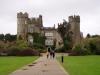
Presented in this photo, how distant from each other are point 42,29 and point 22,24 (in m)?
7.51

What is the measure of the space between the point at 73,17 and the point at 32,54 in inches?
1592

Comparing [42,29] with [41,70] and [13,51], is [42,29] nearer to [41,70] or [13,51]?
[13,51]

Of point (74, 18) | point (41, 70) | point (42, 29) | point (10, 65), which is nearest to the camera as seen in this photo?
point (41, 70)

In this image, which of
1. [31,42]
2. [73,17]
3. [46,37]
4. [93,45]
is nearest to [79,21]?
[73,17]

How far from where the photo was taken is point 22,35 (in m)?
114

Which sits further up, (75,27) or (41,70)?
(75,27)

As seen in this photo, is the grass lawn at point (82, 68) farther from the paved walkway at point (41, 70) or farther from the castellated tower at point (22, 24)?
the castellated tower at point (22, 24)

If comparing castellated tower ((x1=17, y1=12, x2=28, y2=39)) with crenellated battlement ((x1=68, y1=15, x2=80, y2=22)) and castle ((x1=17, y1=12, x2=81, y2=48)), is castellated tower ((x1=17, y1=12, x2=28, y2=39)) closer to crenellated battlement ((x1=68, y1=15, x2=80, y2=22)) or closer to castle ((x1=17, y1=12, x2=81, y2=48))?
castle ((x1=17, y1=12, x2=81, y2=48))

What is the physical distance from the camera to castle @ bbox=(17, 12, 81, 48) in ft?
377

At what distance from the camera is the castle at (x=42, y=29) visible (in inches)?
4525

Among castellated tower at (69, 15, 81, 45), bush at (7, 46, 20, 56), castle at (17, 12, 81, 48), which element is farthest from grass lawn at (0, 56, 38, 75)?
→ castellated tower at (69, 15, 81, 45)

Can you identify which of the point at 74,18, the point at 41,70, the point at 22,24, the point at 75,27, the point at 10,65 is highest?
the point at 74,18

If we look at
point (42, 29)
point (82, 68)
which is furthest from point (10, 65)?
point (42, 29)

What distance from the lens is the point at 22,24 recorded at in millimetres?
116500
